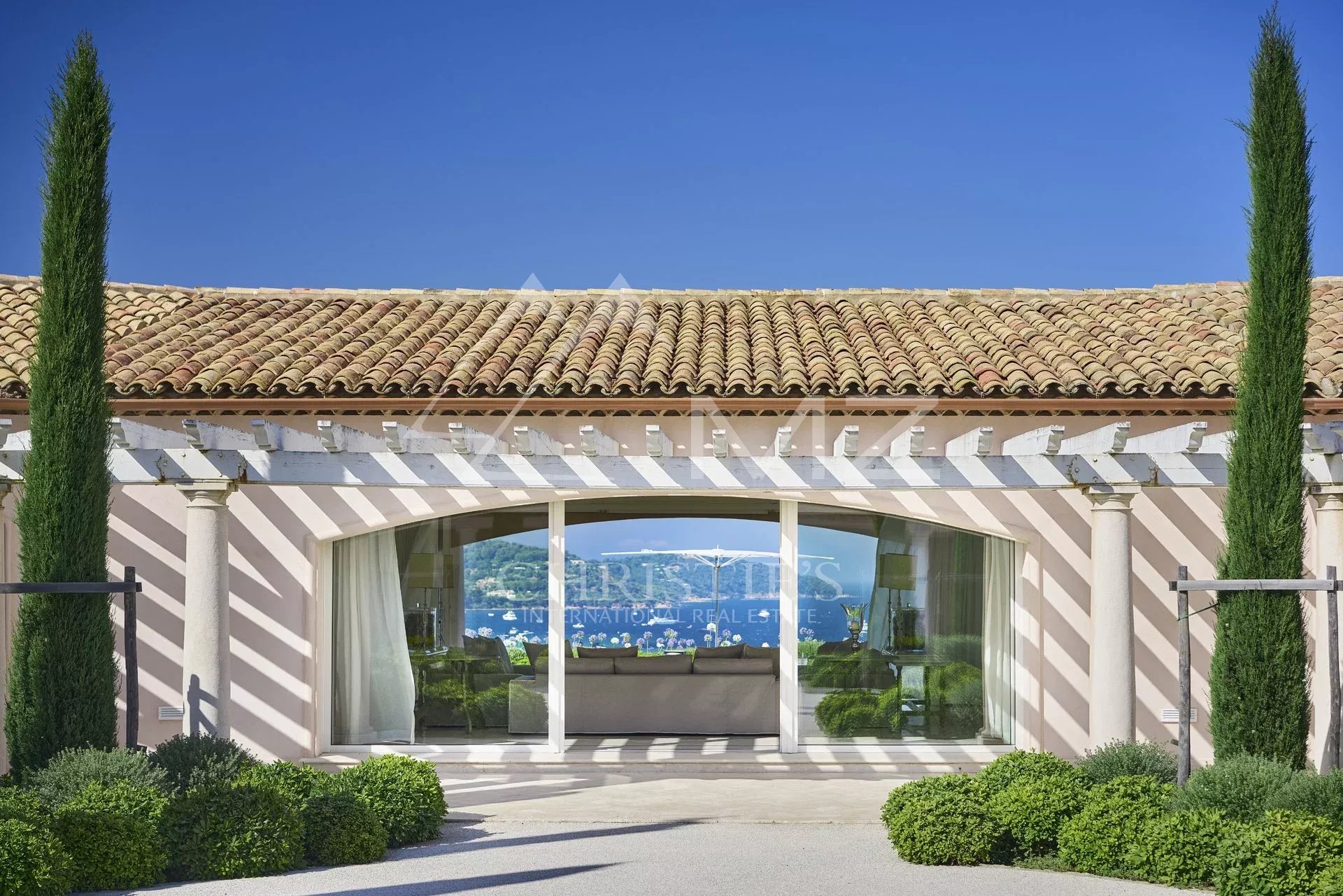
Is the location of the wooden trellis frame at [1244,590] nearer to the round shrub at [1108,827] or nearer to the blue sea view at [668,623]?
the round shrub at [1108,827]

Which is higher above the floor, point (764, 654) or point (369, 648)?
point (369, 648)

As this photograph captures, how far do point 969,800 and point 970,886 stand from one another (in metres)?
0.93

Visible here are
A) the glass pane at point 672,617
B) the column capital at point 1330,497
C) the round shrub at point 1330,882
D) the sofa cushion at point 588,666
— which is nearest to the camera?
the round shrub at point 1330,882

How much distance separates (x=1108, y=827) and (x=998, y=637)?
16.4 ft

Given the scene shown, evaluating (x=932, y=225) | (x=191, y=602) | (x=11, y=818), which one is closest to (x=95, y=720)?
(x=191, y=602)

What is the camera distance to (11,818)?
6.54 m

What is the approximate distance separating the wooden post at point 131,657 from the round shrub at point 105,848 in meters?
1.38

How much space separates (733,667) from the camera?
12.9 meters

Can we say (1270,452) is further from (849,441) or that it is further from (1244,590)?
(849,441)

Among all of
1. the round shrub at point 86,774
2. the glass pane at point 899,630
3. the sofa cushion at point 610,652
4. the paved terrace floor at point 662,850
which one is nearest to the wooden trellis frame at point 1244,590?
the paved terrace floor at point 662,850

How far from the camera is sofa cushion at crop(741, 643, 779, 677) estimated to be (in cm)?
1269

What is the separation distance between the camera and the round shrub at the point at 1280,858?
633 centimetres

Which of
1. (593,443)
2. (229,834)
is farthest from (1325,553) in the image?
(229,834)

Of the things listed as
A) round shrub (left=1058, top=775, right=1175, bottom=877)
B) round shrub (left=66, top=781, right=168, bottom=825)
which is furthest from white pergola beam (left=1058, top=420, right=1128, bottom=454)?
round shrub (left=66, top=781, right=168, bottom=825)
